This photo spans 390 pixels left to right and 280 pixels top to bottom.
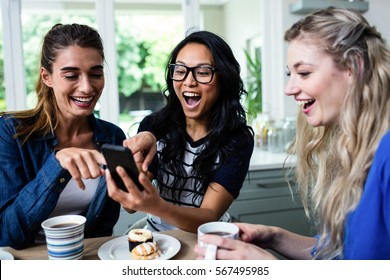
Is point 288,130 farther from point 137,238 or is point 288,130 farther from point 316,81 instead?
point 137,238

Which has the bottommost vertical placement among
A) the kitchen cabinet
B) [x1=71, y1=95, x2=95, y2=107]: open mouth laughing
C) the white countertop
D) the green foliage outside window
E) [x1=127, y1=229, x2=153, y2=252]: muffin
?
the kitchen cabinet

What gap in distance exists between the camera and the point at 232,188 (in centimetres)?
132

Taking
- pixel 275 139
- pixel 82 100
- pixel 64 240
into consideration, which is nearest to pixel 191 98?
pixel 82 100

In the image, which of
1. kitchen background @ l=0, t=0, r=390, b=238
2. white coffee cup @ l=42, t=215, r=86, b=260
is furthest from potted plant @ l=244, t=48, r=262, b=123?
white coffee cup @ l=42, t=215, r=86, b=260

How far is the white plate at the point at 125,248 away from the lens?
0.96m

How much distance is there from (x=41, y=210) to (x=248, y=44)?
103 inches

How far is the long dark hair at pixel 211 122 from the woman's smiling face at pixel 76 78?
0.32 metres

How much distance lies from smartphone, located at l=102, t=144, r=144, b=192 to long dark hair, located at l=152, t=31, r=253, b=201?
1.73ft

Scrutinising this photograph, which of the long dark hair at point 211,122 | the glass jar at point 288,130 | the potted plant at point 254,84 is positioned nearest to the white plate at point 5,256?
the long dark hair at point 211,122

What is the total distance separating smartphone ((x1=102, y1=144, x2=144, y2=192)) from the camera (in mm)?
869

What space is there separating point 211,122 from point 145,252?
28.1 inches

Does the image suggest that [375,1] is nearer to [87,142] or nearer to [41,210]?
[87,142]

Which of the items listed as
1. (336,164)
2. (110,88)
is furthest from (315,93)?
(110,88)

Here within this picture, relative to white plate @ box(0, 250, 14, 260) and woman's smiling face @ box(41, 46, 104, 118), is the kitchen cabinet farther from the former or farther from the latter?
white plate @ box(0, 250, 14, 260)
